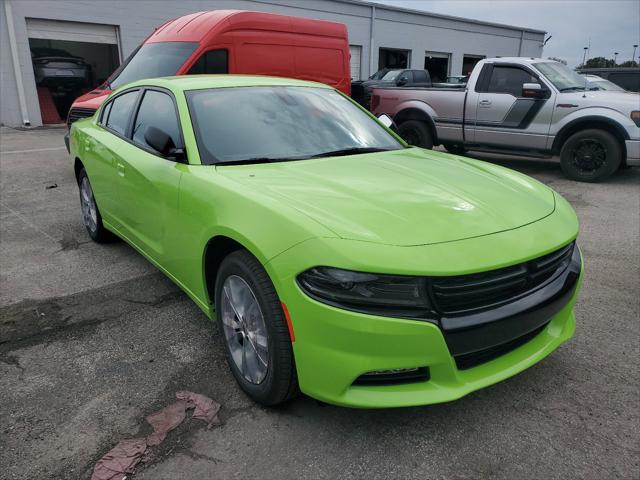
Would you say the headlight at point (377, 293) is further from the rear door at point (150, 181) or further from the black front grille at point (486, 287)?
the rear door at point (150, 181)

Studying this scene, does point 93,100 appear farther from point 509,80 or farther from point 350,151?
A: point 509,80

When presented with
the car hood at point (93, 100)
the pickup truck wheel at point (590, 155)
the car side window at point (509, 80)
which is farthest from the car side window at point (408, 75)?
the car hood at point (93, 100)

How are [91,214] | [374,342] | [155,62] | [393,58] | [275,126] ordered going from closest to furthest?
[374,342]
[275,126]
[91,214]
[155,62]
[393,58]

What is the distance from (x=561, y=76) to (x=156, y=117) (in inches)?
290

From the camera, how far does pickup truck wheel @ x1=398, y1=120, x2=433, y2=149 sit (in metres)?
9.56

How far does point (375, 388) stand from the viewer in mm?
2129

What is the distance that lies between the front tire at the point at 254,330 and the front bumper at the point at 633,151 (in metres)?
7.31

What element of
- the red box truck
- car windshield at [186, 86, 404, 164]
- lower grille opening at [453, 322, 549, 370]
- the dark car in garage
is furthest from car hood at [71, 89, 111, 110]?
the dark car in garage

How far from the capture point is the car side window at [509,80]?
855cm

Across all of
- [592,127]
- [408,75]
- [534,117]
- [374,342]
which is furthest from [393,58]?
[374,342]

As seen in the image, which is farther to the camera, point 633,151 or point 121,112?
point 633,151

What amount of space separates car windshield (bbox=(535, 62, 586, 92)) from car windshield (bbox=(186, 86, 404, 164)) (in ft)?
19.0

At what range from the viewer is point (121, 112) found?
14.1 feet

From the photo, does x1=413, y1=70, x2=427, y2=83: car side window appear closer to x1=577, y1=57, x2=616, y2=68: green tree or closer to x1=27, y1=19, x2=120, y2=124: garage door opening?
x1=27, y1=19, x2=120, y2=124: garage door opening
